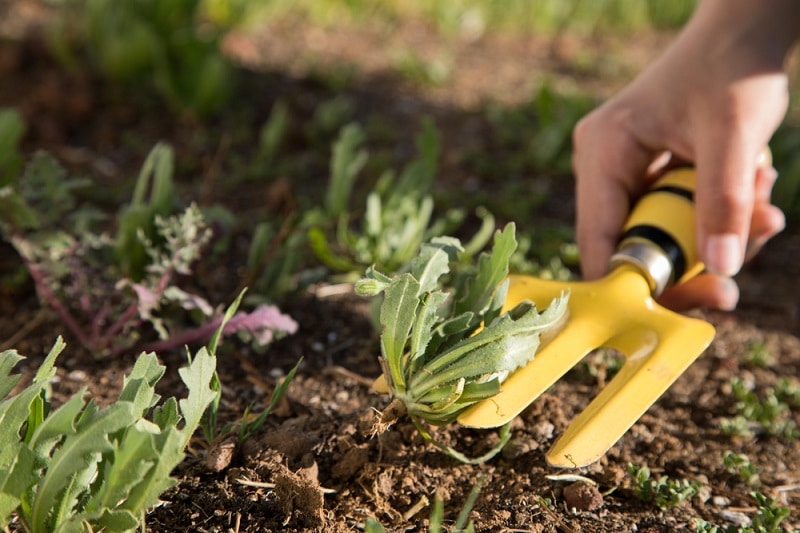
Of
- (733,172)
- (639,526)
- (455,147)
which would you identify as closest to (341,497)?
(639,526)

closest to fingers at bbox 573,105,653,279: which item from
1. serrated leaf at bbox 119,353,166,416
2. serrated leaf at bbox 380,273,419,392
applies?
serrated leaf at bbox 380,273,419,392

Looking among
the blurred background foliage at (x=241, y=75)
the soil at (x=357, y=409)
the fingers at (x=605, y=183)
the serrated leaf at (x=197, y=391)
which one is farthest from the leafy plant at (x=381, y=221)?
the serrated leaf at (x=197, y=391)

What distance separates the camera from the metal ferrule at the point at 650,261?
1.85m

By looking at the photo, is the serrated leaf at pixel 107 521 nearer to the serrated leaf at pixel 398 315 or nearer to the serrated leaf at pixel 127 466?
the serrated leaf at pixel 127 466

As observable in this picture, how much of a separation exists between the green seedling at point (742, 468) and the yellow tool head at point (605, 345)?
A: 0.77 ft

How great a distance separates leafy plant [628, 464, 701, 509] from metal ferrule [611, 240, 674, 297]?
45cm

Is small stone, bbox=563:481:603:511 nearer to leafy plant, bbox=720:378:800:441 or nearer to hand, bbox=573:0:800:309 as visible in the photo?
leafy plant, bbox=720:378:800:441

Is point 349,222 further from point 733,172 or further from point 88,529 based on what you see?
point 88,529

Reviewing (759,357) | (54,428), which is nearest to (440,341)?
(54,428)

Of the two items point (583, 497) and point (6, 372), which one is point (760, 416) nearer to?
point (583, 497)

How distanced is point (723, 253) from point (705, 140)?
0.84ft

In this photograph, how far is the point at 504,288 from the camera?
1550 mm

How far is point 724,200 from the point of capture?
180cm

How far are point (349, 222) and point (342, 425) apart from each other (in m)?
1.09
